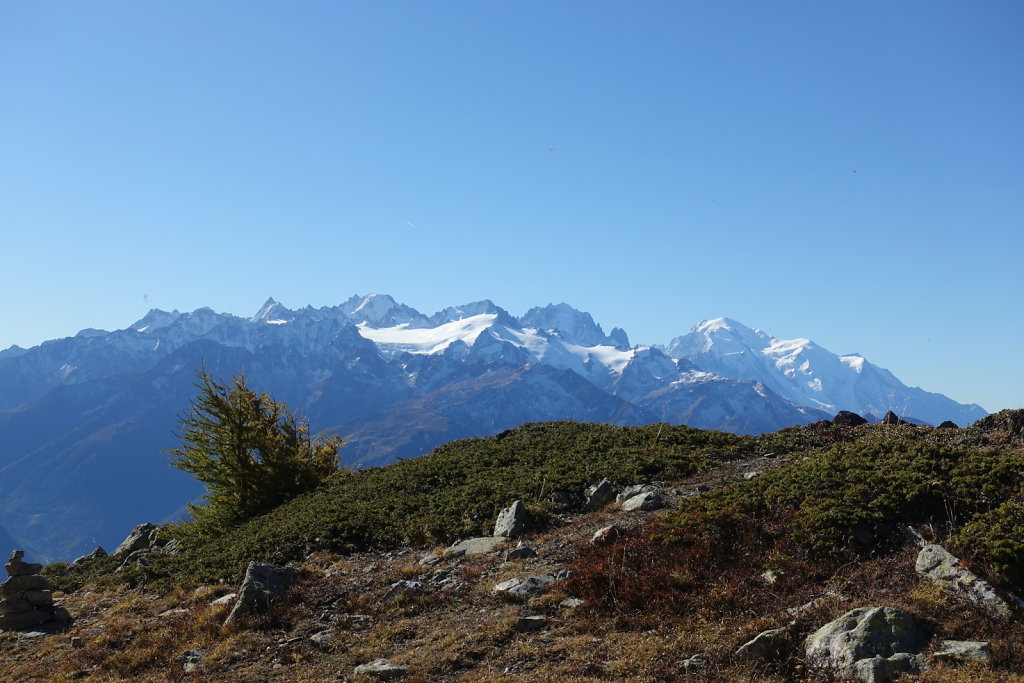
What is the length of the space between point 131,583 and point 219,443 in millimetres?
9211

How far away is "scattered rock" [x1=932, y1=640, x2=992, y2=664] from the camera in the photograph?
9.81 metres

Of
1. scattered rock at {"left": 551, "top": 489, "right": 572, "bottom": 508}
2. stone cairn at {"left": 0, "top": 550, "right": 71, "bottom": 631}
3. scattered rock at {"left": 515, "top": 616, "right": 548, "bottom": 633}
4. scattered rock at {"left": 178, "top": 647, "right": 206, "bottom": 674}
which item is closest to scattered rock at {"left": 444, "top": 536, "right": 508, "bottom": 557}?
scattered rock at {"left": 551, "top": 489, "right": 572, "bottom": 508}

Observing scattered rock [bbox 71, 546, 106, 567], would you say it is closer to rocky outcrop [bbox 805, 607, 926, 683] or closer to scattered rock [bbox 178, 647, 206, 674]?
scattered rock [bbox 178, 647, 206, 674]

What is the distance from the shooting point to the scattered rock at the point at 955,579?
36.1 ft

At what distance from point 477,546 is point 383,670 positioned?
7339mm

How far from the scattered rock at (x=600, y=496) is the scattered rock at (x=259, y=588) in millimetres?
9329

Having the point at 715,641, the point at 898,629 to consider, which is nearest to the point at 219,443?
the point at 715,641

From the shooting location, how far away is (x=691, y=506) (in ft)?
58.8

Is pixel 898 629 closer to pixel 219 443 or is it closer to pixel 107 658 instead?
pixel 107 658

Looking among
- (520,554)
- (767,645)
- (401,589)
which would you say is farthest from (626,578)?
(401,589)

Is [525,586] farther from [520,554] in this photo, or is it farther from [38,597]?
[38,597]

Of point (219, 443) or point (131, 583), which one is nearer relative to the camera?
point (131, 583)

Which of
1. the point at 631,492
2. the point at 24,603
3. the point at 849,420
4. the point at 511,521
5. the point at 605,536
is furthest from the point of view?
the point at 849,420

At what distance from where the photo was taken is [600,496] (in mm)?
22109
